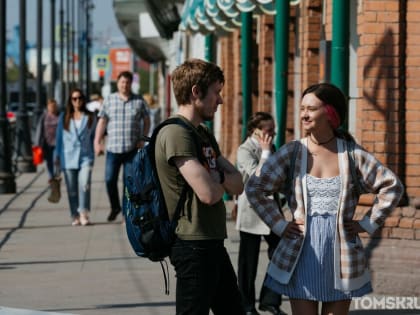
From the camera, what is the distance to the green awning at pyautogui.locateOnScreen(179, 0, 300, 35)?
1470 cm

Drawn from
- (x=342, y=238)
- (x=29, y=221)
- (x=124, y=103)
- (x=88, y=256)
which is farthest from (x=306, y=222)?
(x=29, y=221)

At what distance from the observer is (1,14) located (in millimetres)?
22312

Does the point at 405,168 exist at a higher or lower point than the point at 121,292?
higher

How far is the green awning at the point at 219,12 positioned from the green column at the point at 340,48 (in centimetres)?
437

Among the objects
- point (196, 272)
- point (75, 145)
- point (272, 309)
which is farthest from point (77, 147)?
point (196, 272)

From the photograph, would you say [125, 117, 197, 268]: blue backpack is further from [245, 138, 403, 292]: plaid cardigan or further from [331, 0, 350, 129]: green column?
[331, 0, 350, 129]: green column

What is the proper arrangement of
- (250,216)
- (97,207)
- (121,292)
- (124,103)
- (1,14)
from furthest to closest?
(1,14), (97,207), (124,103), (121,292), (250,216)

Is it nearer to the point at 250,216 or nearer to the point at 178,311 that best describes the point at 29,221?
the point at 250,216

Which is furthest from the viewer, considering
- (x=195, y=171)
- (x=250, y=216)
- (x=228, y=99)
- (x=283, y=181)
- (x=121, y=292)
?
(x=228, y=99)

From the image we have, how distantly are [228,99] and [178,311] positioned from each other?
713 inches

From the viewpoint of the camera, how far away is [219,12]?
1711 centimetres

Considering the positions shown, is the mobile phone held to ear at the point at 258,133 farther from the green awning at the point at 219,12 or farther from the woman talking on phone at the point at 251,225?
the green awning at the point at 219,12

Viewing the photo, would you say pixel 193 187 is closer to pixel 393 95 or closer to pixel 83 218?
pixel 393 95

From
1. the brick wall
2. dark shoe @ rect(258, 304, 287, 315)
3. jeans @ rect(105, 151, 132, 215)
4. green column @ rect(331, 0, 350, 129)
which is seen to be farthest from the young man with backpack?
jeans @ rect(105, 151, 132, 215)
